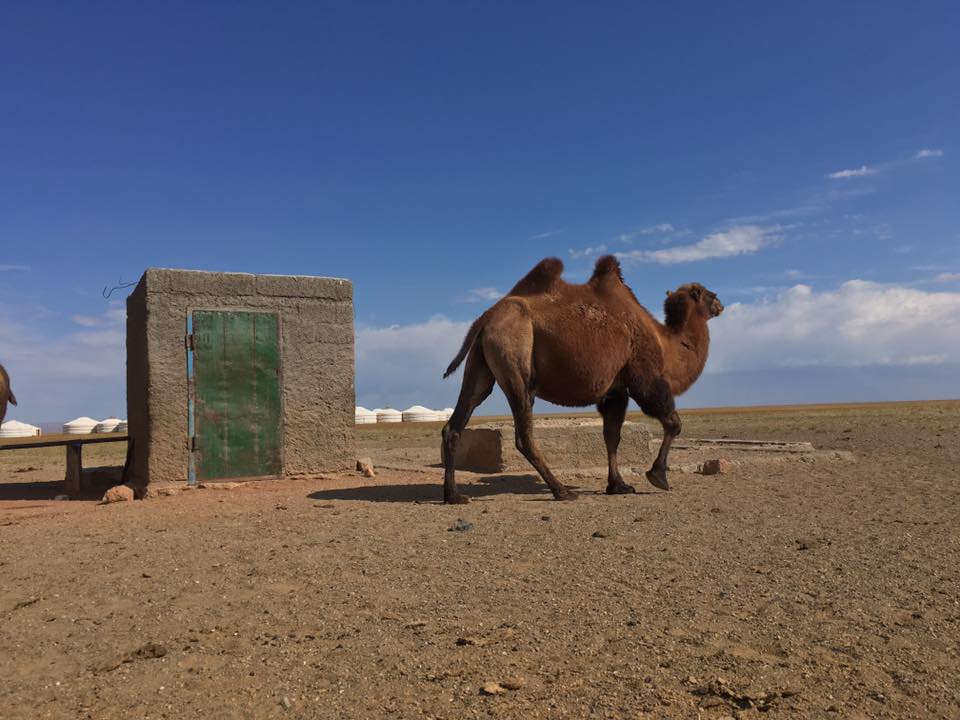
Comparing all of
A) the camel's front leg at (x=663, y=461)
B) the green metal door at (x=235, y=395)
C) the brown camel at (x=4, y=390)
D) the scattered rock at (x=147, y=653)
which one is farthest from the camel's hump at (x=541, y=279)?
the brown camel at (x=4, y=390)

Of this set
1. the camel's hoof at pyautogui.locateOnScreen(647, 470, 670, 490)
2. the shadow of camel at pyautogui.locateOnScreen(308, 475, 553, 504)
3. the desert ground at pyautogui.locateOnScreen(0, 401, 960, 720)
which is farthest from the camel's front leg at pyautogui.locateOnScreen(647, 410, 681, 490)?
the shadow of camel at pyautogui.locateOnScreen(308, 475, 553, 504)

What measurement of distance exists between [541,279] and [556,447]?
2.92 m

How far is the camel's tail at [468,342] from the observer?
8023mm

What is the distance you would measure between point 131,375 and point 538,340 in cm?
587

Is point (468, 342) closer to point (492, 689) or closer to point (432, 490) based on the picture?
point (432, 490)

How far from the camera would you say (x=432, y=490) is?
8.80 metres

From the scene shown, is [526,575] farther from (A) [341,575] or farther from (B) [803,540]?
(B) [803,540]

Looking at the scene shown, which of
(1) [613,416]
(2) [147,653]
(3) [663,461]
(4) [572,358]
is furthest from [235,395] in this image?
(2) [147,653]

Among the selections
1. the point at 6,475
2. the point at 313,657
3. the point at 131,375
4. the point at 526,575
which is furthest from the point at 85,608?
the point at 6,475

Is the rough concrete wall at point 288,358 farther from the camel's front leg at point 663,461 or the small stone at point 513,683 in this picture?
the small stone at point 513,683

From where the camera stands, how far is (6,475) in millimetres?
13367

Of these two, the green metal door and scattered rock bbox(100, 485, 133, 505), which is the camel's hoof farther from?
scattered rock bbox(100, 485, 133, 505)

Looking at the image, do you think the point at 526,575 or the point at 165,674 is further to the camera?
the point at 526,575

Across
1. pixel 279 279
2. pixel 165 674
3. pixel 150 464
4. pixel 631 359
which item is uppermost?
pixel 279 279
